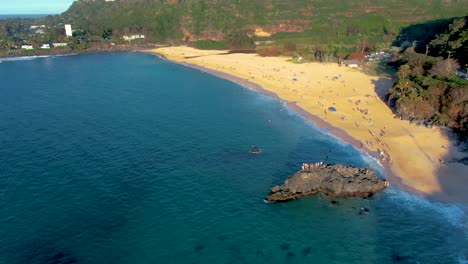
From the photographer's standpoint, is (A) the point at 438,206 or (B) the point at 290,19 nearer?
(A) the point at 438,206

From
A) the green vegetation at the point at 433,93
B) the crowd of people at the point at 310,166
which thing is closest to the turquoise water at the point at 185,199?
the crowd of people at the point at 310,166

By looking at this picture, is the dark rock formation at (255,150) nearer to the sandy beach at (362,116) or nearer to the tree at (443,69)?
the sandy beach at (362,116)

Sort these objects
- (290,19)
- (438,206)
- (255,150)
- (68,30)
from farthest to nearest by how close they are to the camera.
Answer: (68,30)
(290,19)
(255,150)
(438,206)

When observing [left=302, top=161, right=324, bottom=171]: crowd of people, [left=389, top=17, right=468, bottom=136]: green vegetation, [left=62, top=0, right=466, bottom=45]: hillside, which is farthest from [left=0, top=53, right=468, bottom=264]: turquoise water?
[left=62, top=0, right=466, bottom=45]: hillside

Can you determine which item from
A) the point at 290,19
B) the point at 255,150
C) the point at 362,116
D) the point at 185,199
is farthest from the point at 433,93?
the point at 290,19

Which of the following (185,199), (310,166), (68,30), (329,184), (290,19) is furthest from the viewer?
(68,30)

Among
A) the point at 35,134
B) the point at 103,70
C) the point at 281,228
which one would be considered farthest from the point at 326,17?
the point at 281,228

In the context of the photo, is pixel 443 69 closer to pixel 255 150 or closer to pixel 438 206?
pixel 438 206
